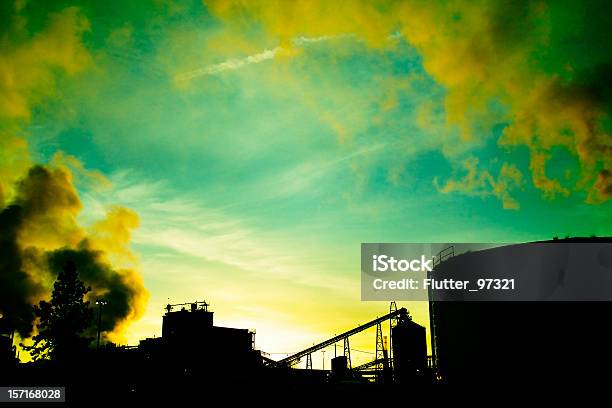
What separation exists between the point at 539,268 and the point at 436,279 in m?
11.4

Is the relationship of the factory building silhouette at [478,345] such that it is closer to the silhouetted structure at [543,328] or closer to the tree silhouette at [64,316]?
the silhouetted structure at [543,328]

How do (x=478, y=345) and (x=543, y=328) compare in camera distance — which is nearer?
(x=543, y=328)

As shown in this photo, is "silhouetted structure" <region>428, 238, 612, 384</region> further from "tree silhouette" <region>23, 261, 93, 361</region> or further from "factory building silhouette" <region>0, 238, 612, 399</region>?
"tree silhouette" <region>23, 261, 93, 361</region>

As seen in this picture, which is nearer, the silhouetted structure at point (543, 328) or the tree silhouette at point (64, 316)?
the silhouetted structure at point (543, 328)

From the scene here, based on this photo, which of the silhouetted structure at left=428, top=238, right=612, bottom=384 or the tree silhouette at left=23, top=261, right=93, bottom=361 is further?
the tree silhouette at left=23, top=261, right=93, bottom=361

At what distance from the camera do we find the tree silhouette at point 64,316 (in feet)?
185

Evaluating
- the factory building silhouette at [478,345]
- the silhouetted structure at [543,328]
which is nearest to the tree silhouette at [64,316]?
the factory building silhouette at [478,345]

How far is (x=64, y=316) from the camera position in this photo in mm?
58031

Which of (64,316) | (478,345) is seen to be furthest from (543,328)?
(64,316)

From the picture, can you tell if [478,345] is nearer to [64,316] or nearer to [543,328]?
[543,328]

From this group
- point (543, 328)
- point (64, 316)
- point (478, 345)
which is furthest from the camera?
point (64, 316)

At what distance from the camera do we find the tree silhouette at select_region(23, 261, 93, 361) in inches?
2226

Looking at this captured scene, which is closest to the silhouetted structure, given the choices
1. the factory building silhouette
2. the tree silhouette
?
the factory building silhouette

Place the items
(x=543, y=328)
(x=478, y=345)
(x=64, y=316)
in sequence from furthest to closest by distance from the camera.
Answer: (x=64, y=316) → (x=478, y=345) → (x=543, y=328)
